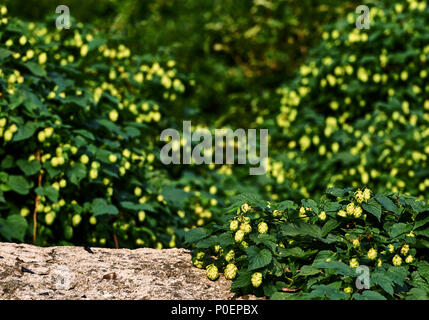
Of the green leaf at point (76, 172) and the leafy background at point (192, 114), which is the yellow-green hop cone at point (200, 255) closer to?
the leafy background at point (192, 114)

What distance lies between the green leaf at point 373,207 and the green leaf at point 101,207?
1659 mm

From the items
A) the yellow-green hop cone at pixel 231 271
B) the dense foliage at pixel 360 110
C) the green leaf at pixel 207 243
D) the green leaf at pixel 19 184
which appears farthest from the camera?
the dense foliage at pixel 360 110

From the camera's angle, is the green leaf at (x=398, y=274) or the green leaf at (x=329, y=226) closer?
the green leaf at (x=398, y=274)

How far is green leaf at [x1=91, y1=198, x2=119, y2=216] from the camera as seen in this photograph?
3.81 meters

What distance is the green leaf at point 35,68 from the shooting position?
13.7ft

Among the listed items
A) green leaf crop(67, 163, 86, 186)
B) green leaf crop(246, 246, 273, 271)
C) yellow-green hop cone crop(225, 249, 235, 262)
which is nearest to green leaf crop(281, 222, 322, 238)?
green leaf crop(246, 246, 273, 271)

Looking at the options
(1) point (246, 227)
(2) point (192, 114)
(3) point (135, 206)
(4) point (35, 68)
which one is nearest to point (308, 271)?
(1) point (246, 227)

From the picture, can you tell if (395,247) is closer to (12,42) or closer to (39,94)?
(39,94)

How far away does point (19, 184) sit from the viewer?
12.7 feet

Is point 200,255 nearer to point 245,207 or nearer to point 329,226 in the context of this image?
point 245,207

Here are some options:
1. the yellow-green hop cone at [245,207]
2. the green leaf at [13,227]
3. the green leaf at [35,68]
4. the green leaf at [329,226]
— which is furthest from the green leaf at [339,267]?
the green leaf at [35,68]

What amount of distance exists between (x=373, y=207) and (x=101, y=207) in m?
1.82

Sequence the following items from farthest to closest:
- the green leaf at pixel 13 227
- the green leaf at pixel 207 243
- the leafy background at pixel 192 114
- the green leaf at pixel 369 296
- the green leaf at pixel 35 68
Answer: the green leaf at pixel 35 68
the leafy background at pixel 192 114
the green leaf at pixel 13 227
the green leaf at pixel 207 243
the green leaf at pixel 369 296
